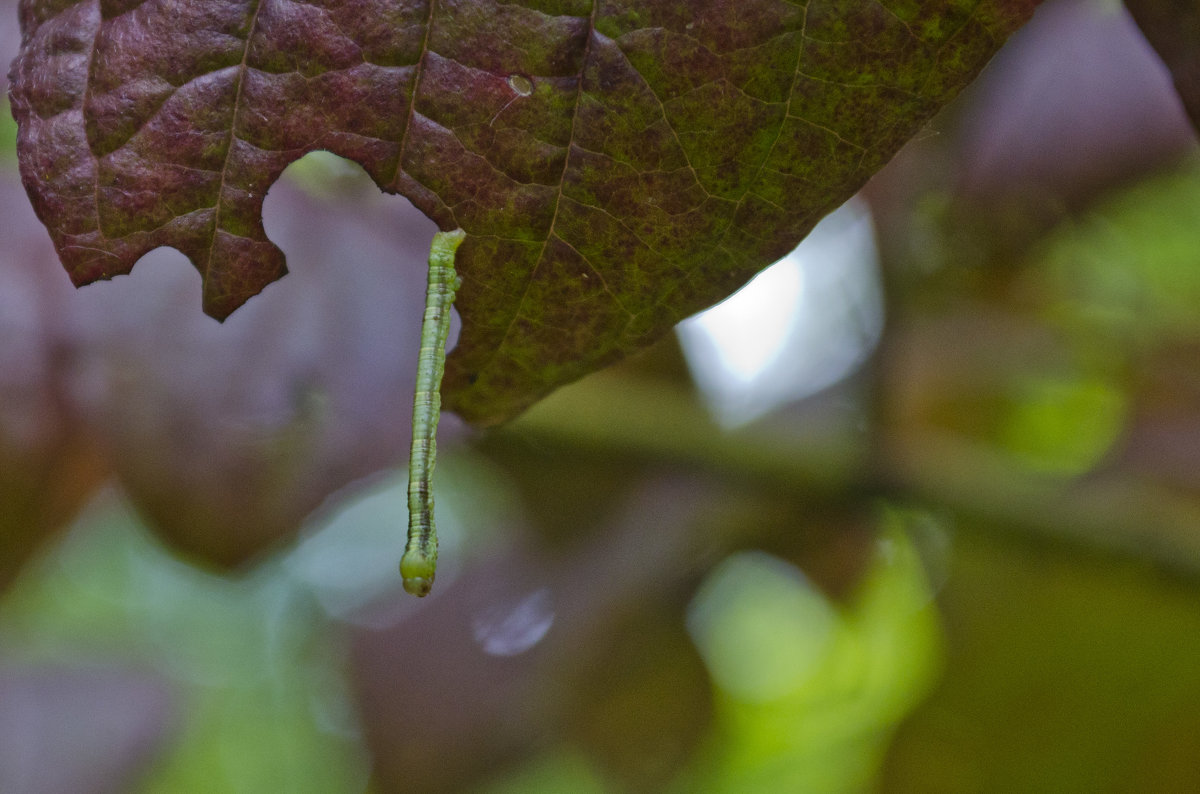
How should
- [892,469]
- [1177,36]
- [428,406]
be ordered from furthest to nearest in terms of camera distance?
[892,469], [428,406], [1177,36]

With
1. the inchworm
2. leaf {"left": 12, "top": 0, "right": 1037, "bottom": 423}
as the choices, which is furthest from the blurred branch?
leaf {"left": 12, "top": 0, "right": 1037, "bottom": 423}

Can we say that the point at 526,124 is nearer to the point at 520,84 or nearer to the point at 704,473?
the point at 520,84

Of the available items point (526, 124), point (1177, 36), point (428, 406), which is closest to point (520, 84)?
point (526, 124)

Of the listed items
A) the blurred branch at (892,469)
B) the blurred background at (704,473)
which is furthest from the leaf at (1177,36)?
the blurred branch at (892,469)

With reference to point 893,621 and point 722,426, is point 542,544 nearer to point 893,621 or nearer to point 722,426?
point 722,426

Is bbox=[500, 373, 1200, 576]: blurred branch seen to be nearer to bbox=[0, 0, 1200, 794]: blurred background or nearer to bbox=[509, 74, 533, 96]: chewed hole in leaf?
bbox=[0, 0, 1200, 794]: blurred background

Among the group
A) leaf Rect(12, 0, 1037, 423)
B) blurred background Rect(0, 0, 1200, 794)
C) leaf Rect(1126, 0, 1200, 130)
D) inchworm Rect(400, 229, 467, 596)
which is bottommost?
blurred background Rect(0, 0, 1200, 794)

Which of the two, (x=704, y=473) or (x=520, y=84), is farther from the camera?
(x=704, y=473)

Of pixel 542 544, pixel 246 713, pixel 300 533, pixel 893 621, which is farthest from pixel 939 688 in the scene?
pixel 246 713
